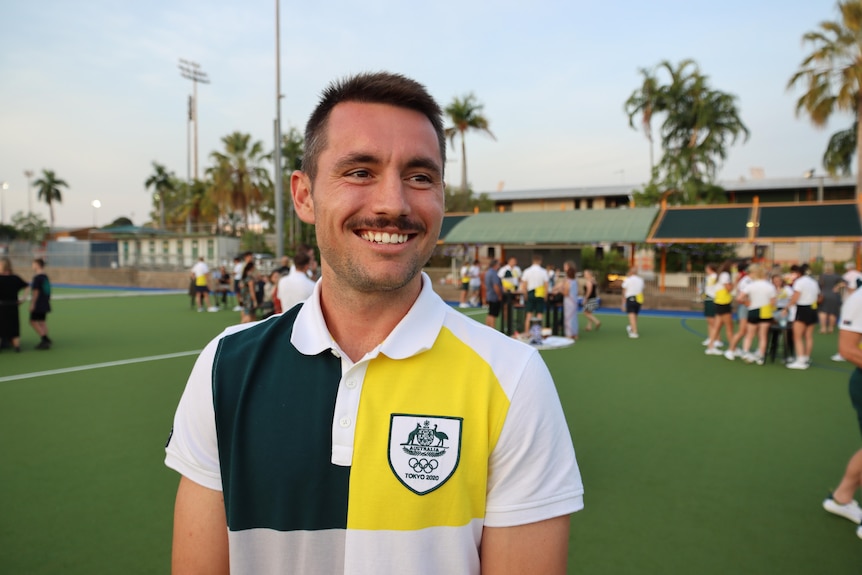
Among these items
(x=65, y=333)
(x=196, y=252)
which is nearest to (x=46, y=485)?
(x=65, y=333)

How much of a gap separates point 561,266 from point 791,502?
27.9m

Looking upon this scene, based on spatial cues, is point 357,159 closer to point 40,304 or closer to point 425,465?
point 425,465

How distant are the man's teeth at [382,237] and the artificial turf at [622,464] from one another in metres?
3.25

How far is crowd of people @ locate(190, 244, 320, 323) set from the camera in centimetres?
855

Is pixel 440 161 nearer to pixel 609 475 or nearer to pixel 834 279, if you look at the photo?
pixel 609 475

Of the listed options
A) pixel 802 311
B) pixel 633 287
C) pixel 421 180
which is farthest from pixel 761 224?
pixel 421 180

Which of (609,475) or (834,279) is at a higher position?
(834,279)

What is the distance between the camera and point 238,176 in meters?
47.4

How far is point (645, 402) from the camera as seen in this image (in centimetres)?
824

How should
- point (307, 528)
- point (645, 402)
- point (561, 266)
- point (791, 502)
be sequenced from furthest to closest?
1. point (561, 266)
2. point (645, 402)
3. point (791, 502)
4. point (307, 528)

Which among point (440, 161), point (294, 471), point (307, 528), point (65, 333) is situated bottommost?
point (65, 333)

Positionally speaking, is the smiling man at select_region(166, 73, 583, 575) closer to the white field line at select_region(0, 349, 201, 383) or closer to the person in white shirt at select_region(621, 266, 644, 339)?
the white field line at select_region(0, 349, 201, 383)

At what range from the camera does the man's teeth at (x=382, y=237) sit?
5.02ft

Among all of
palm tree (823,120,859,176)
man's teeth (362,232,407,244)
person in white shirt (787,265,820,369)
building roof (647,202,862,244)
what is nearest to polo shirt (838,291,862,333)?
man's teeth (362,232,407,244)
